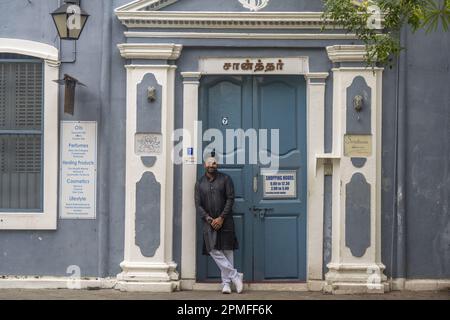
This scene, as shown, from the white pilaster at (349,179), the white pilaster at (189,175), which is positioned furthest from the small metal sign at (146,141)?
the white pilaster at (349,179)

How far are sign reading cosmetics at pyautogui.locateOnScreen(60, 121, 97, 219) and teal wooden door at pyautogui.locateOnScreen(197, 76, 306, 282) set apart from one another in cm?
142

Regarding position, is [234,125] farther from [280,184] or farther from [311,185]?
[311,185]

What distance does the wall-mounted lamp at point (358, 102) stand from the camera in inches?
475

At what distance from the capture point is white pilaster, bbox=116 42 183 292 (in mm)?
12047

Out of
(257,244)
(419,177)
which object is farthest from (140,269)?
(419,177)

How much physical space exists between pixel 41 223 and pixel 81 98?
1.69m

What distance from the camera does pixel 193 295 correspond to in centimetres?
1185

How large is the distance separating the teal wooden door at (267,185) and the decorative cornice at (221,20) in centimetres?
69

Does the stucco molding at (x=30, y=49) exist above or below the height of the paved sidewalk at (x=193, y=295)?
above

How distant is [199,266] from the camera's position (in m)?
12.3

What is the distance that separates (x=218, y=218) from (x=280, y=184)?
103 cm

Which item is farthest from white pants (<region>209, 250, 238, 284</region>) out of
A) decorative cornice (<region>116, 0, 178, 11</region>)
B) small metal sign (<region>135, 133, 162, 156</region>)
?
decorative cornice (<region>116, 0, 178, 11</region>)

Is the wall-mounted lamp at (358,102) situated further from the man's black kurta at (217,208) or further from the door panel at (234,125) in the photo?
the man's black kurta at (217,208)

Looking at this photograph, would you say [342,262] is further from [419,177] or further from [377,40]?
[377,40]
